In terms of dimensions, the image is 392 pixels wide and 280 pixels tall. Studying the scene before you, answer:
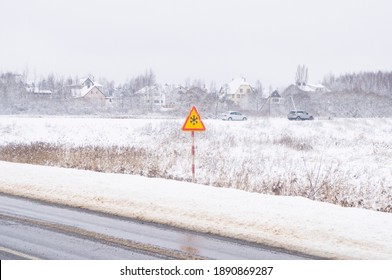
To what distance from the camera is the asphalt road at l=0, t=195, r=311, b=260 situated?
6.71m

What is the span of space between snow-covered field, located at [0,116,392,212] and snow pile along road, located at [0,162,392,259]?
2343 millimetres

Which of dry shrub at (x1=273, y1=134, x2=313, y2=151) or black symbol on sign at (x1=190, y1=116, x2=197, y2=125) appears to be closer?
black symbol on sign at (x1=190, y1=116, x2=197, y2=125)

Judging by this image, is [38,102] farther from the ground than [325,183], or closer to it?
farther from the ground

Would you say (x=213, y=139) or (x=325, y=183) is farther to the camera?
(x=213, y=139)

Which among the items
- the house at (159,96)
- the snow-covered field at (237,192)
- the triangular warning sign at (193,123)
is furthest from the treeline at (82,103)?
the triangular warning sign at (193,123)

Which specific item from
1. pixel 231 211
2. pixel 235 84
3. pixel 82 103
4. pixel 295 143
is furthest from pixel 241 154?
pixel 235 84

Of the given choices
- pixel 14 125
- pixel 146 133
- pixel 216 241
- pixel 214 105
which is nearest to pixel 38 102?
pixel 214 105

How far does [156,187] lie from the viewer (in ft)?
40.0

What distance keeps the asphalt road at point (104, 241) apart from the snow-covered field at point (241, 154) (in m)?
5.45

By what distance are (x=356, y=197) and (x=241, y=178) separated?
12.9 ft

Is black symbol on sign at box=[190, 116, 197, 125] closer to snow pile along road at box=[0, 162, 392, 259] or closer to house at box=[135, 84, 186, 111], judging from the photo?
snow pile along road at box=[0, 162, 392, 259]

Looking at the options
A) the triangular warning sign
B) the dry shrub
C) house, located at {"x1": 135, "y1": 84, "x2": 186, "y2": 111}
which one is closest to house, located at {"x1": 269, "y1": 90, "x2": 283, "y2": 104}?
house, located at {"x1": 135, "y1": 84, "x2": 186, "y2": 111}
